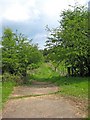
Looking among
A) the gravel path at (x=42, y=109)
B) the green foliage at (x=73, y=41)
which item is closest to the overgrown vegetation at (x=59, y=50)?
the green foliage at (x=73, y=41)

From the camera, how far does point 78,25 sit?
106 ft

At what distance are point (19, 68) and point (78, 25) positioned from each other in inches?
306

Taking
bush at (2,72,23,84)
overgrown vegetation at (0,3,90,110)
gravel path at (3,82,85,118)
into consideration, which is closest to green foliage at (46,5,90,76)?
overgrown vegetation at (0,3,90,110)

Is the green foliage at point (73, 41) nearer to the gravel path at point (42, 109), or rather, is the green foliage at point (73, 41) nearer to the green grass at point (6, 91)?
the green grass at point (6, 91)

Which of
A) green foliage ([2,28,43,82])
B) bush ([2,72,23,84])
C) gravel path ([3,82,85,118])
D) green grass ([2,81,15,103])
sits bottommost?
gravel path ([3,82,85,118])

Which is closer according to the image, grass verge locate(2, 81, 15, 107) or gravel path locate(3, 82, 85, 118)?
gravel path locate(3, 82, 85, 118)

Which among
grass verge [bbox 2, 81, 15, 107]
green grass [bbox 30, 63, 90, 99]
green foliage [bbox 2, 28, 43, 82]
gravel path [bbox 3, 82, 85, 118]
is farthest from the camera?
green foliage [bbox 2, 28, 43, 82]

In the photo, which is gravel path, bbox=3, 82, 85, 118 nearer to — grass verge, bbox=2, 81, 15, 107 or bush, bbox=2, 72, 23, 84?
grass verge, bbox=2, 81, 15, 107

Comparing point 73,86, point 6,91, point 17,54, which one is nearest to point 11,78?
point 17,54

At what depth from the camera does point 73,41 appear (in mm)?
31547

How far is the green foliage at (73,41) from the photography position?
31734 mm

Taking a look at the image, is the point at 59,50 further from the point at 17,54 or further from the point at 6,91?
the point at 6,91

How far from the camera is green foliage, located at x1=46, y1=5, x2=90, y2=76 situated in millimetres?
31734

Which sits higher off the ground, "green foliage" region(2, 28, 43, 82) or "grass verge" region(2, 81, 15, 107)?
"green foliage" region(2, 28, 43, 82)
